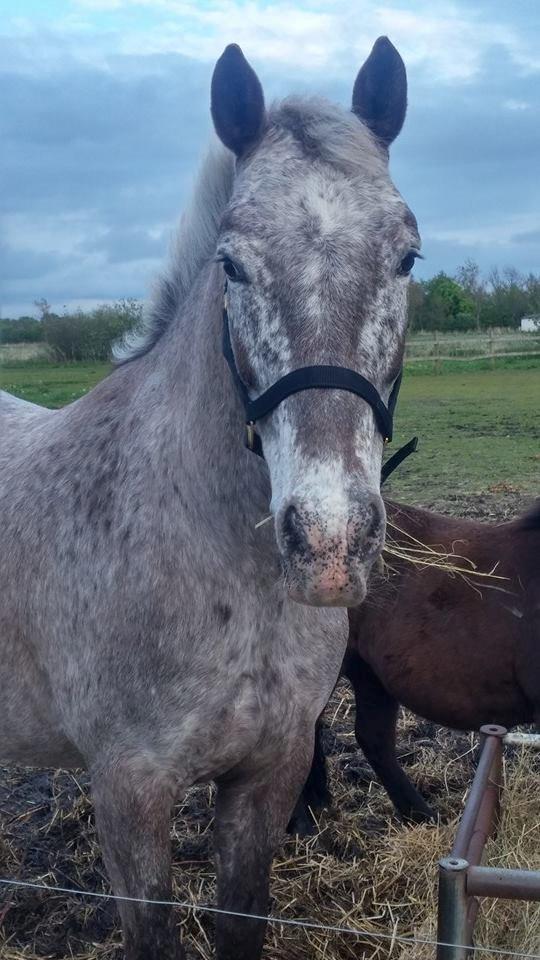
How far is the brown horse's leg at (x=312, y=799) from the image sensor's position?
3.83 metres

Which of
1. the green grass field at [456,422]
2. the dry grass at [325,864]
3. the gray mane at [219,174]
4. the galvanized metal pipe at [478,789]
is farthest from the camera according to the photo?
the green grass field at [456,422]

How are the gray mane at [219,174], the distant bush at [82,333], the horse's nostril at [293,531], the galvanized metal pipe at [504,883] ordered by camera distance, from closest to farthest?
1. the galvanized metal pipe at [504,883]
2. the horse's nostril at [293,531]
3. the gray mane at [219,174]
4. the distant bush at [82,333]

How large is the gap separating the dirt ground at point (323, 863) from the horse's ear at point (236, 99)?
2240mm

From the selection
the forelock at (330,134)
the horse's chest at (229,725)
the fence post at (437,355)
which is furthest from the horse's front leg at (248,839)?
the fence post at (437,355)

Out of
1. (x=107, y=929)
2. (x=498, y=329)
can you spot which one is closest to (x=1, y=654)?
(x=107, y=929)

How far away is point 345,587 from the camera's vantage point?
1.74 m

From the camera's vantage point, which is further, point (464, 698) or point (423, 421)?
point (423, 421)

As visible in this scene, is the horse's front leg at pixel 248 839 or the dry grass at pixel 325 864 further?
the dry grass at pixel 325 864

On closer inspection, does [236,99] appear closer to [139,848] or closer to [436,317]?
[139,848]

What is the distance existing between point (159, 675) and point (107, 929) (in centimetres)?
146

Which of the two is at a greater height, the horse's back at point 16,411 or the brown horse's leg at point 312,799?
the horse's back at point 16,411

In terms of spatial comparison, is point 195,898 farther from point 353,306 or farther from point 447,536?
point 353,306

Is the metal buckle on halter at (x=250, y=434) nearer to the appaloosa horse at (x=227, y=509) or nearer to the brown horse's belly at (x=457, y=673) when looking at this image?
the appaloosa horse at (x=227, y=509)

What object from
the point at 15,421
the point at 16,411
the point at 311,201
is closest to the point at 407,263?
the point at 311,201
